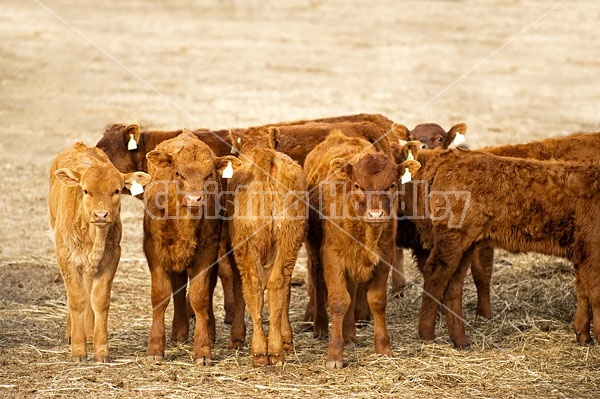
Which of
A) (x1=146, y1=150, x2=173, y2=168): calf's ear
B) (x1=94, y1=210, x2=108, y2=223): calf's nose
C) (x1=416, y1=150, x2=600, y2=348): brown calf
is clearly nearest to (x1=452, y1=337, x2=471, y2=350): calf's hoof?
(x1=416, y1=150, x2=600, y2=348): brown calf

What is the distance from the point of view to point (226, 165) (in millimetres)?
8016

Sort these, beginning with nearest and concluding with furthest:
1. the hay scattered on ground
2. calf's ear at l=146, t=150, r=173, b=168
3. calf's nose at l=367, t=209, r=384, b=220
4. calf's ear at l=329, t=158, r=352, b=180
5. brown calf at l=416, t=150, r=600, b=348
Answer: the hay scattered on ground < calf's nose at l=367, t=209, r=384, b=220 < calf's ear at l=146, t=150, r=173, b=168 < calf's ear at l=329, t=158, r=352, b=180 < brown calf at l=416, t=150, r=600, b=348

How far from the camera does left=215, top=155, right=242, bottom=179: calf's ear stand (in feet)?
26.1

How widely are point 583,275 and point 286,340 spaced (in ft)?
8.91

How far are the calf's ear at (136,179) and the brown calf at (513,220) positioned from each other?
8.69ft

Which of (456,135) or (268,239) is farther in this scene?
(456,135)

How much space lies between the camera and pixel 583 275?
8523mm

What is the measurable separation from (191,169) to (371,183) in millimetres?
1474

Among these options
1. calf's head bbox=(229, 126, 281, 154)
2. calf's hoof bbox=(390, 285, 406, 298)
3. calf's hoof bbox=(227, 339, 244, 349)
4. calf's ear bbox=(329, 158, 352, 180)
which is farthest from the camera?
calf's hoof bbox=(390, 285, 406, 298)

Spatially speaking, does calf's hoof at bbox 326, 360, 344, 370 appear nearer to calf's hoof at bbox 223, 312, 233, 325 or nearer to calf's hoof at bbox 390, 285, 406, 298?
calf's hoof at bbox 223, 312, 233, 325

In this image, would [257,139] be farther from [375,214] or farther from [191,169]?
[375,214]

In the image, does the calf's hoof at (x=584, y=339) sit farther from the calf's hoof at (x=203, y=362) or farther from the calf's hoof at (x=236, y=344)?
the calf's hoof at (x=203, y=362)

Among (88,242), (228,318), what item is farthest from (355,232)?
(88,242)

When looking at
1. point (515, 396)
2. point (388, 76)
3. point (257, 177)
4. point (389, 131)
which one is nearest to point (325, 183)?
point (257, 177)
